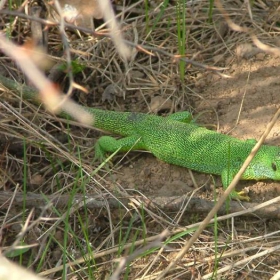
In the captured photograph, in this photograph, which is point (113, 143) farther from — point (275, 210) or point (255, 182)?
point (275, 210)

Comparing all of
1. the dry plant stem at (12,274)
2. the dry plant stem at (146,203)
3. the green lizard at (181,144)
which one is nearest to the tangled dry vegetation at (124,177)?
the dry plant stem at (146,203)

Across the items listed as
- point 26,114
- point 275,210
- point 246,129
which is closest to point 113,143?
point 26,114

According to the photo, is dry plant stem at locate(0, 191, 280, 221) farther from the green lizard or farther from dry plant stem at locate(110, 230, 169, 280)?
dry plant stem at locate(110, 230, 169, 280)

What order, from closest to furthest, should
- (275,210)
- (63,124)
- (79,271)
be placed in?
(79,271)
(275,210)
(63,124)

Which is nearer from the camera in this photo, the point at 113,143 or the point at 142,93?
the point at 113,143

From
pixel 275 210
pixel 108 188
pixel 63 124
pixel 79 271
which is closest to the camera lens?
pixel 79 271

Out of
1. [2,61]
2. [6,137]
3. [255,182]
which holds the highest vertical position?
[2,61]

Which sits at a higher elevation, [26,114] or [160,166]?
[26,114]
